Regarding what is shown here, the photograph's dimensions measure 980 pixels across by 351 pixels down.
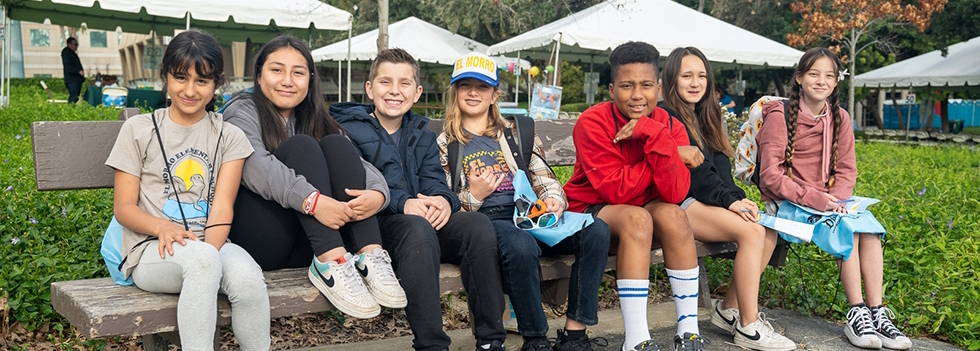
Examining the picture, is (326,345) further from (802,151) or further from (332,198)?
(802,151)

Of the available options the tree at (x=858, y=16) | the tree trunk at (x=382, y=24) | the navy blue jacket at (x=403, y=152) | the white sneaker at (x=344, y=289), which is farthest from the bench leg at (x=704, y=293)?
the tree at (x=858, y=16)

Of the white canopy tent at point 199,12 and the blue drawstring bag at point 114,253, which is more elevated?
the white canopy tent at point 199,12

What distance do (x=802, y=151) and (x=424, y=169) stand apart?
5.84ft

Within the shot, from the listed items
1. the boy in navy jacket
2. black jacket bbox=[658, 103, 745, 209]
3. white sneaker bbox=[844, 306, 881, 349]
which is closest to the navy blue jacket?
the boy in navy jacket

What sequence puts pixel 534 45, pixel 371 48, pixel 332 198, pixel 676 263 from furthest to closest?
pixel 371 48 → pixel 534 45 → pixel 676 263 → pixel 332 198

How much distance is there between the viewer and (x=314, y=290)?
2436mm

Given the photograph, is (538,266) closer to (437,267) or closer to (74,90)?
(437,267)

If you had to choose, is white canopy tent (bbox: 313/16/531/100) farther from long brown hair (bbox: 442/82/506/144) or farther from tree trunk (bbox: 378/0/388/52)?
long brown hair (bbox: 442/82/506/144)

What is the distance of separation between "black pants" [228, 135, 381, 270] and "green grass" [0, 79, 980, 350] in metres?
0.89

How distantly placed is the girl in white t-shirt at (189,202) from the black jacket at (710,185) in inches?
73.8

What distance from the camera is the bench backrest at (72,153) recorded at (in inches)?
106

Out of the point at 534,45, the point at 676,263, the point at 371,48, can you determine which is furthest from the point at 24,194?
the point at 371,48

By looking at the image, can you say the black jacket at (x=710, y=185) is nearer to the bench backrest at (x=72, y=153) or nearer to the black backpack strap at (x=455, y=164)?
the black backpack strap at (x=455, y=164)

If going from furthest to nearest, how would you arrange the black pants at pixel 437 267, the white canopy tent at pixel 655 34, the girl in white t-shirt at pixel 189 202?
the white canopy tent at pixel 655 34 → the black pants at pixel 437 267 → the girl in white t-shirt at pixel 189 202
